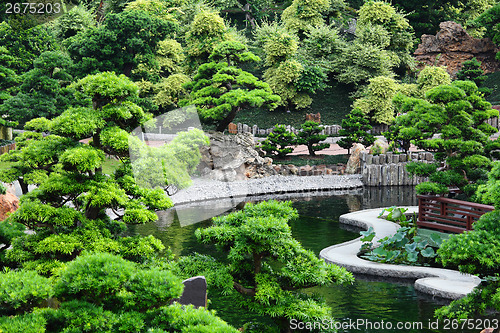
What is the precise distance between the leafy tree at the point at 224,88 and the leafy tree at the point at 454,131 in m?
10.7

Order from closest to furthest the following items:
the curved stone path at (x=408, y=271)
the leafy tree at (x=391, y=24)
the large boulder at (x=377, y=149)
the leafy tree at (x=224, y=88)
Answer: the curved stone path at (x=408, y=271) < the leafy tree at (x=224, y=88) < the large boulder at (x=377, y=149) < the leafy tree at (x=391, y=24)

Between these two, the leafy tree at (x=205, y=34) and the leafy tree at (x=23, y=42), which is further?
the leafy tree at (x=23, y=42)

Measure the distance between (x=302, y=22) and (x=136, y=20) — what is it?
48.2ft

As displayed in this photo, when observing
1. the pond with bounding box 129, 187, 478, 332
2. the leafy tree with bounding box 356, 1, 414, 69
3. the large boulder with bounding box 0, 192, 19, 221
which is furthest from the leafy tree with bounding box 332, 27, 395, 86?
the large boulder with bounding box 0, 192, 19, 221

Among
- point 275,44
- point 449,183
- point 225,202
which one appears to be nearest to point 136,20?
point 275,44

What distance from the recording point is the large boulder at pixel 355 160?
27984mm

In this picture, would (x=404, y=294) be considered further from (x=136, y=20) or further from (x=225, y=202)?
(x=136, y=20)

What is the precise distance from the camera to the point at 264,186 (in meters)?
25.9

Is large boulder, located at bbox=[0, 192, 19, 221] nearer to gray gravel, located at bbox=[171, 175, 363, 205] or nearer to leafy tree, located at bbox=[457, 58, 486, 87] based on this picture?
gray gravel, located at bbox=[171, 175, 363, 205]

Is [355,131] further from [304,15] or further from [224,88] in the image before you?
[304,15]

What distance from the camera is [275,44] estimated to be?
3359cm

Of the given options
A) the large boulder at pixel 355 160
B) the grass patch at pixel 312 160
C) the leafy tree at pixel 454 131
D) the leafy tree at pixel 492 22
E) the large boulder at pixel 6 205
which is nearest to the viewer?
the leafy tree at pixel 454 131

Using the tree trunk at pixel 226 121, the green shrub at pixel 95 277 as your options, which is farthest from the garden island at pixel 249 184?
the tree trunk at pixel 226 121

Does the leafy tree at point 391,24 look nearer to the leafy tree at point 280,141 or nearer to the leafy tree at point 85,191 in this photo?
the leafy tree at point 280,141
